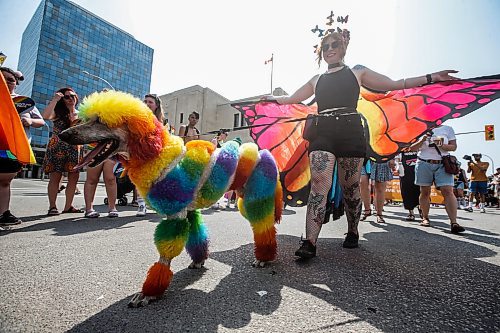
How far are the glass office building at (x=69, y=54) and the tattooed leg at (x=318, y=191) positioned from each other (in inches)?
2033

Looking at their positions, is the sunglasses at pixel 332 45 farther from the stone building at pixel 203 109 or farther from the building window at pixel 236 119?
the building window at pixel 236 119

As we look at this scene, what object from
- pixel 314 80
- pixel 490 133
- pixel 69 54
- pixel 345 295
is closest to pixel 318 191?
pixel 345 295

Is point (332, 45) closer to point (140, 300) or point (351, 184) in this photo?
point (351, 184)

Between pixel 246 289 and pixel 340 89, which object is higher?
pixel 340 89

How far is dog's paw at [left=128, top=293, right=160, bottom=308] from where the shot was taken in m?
1.38

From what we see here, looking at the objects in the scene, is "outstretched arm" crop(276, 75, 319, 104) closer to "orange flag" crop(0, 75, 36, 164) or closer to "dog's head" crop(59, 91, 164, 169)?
"dog's head" crop(59, 91, 164, 169)

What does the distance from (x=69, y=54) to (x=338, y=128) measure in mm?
64663

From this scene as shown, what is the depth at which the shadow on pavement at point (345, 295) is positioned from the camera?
4.06 ft

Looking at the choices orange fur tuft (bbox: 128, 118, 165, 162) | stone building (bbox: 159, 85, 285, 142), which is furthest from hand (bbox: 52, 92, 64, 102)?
stone building (bbox: 159, 85, 285, 142)

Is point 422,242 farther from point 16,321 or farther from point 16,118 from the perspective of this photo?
point 16,118

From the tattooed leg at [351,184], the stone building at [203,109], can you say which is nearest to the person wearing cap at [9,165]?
the tattooed leg at [351,184]

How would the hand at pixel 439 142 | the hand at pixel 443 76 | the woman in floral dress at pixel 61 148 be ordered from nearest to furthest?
the hand at pixel 443 76 < the woman in floral dress at pixel 61 148 < the hand at pixel 439 142

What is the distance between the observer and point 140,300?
1.39 metres

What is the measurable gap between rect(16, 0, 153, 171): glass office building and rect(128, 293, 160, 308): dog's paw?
5162 centimetres
